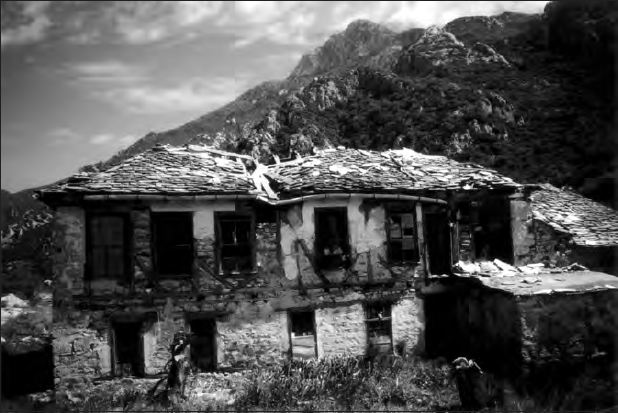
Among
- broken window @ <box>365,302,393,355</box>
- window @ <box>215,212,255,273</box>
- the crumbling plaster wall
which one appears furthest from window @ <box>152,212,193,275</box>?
broken window @ <box>365,302,393,355</box>

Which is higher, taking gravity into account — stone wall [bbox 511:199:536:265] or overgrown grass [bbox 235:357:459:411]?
stone wall [bbox 511:199:536:265]

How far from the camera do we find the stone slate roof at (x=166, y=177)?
13.2m

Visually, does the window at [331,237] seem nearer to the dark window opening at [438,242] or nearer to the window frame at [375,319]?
the window frame at [375,319]

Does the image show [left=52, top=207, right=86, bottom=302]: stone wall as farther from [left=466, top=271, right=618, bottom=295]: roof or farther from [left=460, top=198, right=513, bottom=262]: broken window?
[left=460, top=198, right=513, bottom=262]: broken window

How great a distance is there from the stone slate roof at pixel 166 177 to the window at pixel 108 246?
3.06ft

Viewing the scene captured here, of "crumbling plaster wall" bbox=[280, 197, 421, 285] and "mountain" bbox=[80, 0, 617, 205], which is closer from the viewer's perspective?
"crumbling plaster wall" bbox=[280, 197, 421, 285]

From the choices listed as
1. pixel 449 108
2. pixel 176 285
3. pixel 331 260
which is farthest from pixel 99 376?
pixel 449 108

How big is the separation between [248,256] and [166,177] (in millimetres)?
3423

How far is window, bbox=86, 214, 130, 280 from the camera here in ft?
43.7

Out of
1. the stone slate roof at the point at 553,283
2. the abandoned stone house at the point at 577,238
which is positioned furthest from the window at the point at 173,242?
the abandoned stone house at the point at 577,238

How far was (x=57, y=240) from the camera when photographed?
13.0 meters

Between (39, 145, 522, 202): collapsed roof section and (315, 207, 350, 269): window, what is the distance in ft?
2.70

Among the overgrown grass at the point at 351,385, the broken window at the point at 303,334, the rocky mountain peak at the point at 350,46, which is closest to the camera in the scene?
the overgrown grass at the point at 351,385

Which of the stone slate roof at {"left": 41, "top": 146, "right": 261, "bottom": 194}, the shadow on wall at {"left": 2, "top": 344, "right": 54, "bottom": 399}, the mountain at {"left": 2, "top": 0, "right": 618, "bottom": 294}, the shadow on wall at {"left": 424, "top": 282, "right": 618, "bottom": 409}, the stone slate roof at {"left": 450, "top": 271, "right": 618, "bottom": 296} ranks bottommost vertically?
the shadow on wall at {"left": 2, "top": 344, "right": 54, "bottom": 399}
